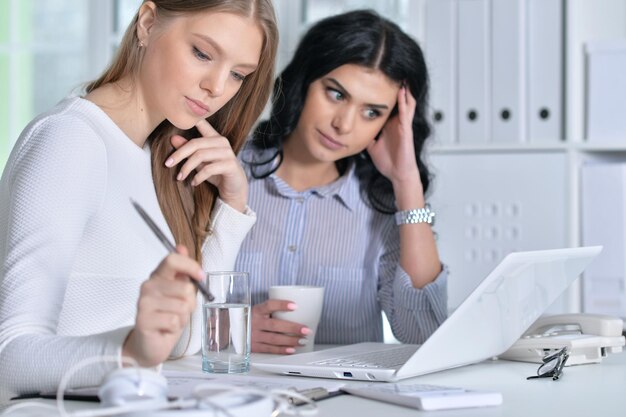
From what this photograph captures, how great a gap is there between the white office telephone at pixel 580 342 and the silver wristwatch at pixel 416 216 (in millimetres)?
485

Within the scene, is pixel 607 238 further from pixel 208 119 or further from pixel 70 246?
pixel 70 246

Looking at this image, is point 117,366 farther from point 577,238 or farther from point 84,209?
point 577,238

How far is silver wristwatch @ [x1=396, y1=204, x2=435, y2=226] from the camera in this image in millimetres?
1958

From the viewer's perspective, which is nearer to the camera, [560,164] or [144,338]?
[144,338]

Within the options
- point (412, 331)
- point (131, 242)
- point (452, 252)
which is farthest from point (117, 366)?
point (452, 252)

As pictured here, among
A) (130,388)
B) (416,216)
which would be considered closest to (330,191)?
(416,216)

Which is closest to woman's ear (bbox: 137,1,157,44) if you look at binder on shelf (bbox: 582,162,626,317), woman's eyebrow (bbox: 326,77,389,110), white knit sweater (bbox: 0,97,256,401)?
white knit sweater (bbox: 0,97,256,401)

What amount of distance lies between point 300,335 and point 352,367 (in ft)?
1.12

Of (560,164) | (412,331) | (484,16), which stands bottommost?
(412,331)

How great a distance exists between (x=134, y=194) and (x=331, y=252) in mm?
703

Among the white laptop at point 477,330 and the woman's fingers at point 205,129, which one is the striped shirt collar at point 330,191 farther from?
the white laptop at point 477,330

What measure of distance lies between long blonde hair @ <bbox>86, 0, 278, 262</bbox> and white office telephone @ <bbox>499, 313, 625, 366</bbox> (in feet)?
1.85

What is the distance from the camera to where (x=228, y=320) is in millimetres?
1225

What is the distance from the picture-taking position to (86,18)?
3.58 meters
